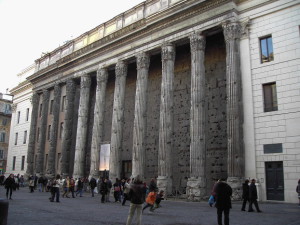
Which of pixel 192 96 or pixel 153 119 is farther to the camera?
pixel 153 119

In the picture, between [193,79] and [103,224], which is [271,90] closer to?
[193,79]

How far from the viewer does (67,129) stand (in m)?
30.7

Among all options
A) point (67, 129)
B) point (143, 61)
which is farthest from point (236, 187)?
point (67, 129)

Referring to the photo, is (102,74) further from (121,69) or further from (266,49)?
(266,49)

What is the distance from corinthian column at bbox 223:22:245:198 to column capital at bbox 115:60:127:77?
9.71 meters

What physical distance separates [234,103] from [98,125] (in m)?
12.9

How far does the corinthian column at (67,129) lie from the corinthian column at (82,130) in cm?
201

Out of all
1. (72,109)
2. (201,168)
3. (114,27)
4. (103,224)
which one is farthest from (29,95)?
(103,224)

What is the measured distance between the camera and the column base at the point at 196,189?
738 inches

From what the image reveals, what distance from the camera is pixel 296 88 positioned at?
56.9ft

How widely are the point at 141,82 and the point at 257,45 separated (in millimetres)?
9103

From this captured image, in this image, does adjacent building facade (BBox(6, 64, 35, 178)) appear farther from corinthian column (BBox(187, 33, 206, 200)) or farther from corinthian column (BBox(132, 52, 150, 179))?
corinthian column (BBox(187, 33, 206, 200))

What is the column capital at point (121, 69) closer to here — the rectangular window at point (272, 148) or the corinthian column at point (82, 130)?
the corinthian column at point (82, 130)

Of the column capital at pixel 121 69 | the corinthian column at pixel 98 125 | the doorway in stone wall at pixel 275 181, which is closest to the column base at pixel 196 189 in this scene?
the doorway in stone wall at pixel 275 181
